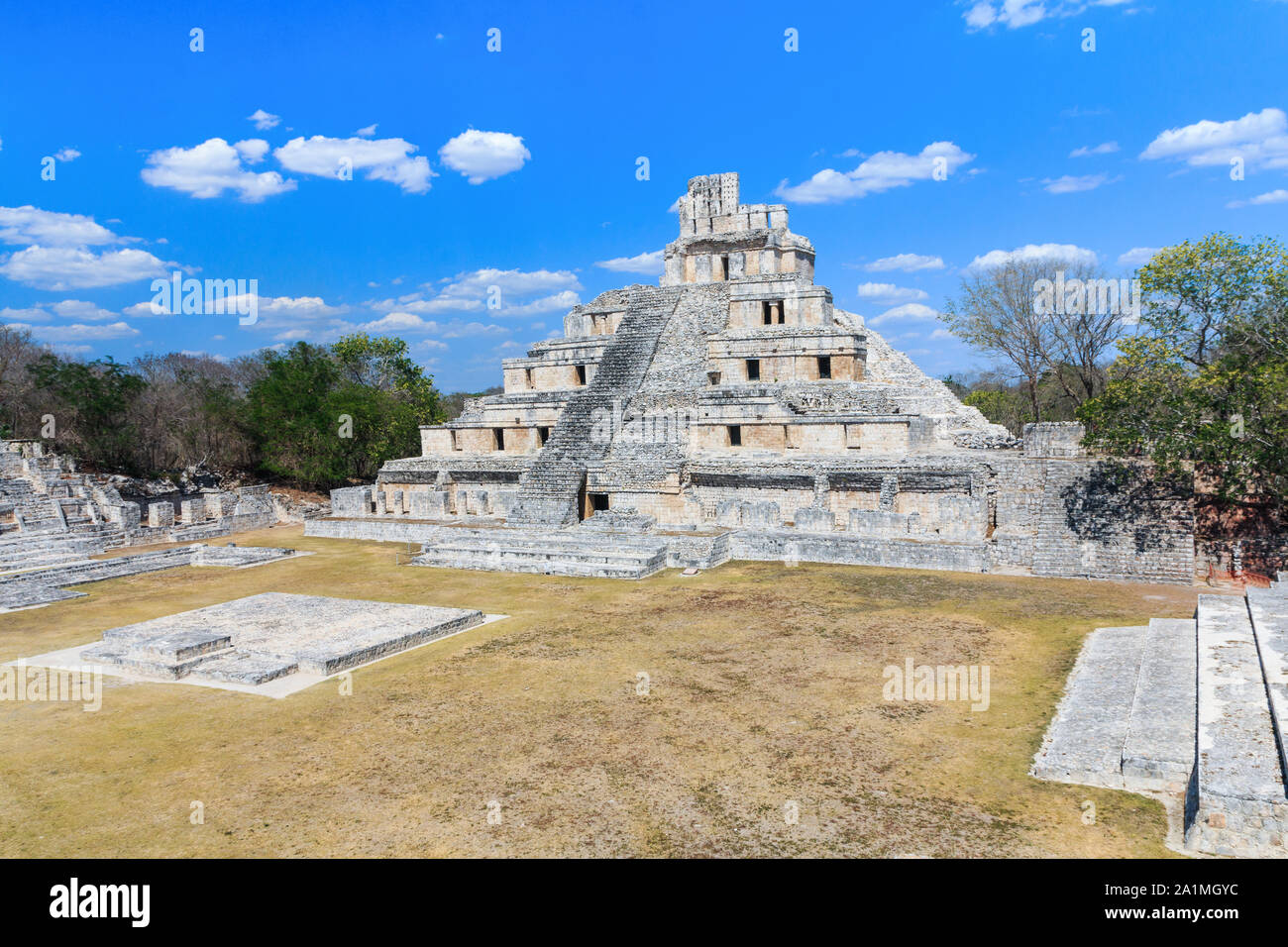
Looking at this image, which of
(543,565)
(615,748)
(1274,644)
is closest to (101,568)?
(543,565)

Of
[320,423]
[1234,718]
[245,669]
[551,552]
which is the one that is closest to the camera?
[1234,718]

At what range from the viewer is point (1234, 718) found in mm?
7770

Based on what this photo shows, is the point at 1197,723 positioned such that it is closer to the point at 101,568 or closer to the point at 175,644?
the point at 175,644

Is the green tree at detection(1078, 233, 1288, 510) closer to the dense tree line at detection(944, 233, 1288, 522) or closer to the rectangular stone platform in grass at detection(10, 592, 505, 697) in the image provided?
the dense tree line at detection(944, 233, 1288, 522)

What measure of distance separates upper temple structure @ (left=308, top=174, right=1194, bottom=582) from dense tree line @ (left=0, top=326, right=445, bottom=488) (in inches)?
156

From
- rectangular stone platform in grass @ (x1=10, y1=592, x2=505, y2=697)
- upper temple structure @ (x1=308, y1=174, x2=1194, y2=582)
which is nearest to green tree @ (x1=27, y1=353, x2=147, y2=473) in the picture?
upper temple structure @ (x1=308, y1=174, x2=1194, y2=582)

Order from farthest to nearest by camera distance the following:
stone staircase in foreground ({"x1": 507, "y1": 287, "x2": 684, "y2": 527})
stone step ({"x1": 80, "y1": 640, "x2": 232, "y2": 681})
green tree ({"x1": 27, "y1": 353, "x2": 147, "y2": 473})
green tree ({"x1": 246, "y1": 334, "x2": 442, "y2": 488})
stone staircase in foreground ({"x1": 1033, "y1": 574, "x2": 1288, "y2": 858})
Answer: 1. green tree ({"x1": 246, "y1": 334, "x2": 442, "y2": 488})
2. green tree ({"x1": 27, "y1": 353, "x2": 147, "y2": 473})
3. stone staircase in foreground ({"x1": 507, "y1": 287, "x2": 684, "y2": 527})
4. stone step ({"x1": 80, "y1": 640, "x2": 232, "y2": 681})
5. stone staircase in foreground ({"x1": 1033, "y1": 574, "x2": 1288, "y2": 858})

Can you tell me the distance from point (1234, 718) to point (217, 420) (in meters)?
33.0

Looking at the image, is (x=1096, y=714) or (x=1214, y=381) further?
(x=1214, y=381)

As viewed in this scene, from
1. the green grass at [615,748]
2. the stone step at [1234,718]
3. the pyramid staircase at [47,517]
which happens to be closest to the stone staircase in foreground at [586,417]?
the green grass at [615,748]

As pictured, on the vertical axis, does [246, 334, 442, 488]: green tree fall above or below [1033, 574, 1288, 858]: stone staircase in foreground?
above

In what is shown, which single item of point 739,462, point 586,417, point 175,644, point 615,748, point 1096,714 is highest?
point 586,417

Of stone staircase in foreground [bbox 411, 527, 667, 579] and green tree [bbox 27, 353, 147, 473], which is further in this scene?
green tree [bbox 27, 353, 147, 473]

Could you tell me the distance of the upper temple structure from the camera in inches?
703
